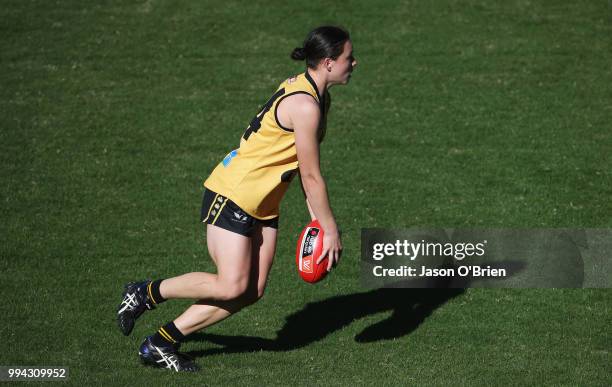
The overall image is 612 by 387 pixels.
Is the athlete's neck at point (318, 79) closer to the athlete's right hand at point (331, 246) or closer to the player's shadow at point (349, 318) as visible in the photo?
the athlete's right hand at point (331, 246)

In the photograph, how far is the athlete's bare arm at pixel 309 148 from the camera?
557 cm

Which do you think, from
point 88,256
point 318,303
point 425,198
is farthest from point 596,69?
point 88,256

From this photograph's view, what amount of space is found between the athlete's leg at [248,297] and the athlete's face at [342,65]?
1169mm

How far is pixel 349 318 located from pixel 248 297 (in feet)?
4.72

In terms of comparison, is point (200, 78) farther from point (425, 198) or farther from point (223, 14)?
point (425, 198)

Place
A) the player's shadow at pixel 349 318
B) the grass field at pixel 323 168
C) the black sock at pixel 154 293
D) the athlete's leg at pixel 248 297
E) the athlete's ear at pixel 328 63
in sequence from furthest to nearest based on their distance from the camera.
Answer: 1. the player's shadow at pixel 349 318
2. the grass field at pixel 323 168
3. the black sock at pixel 154 293
4. the athlete's leg at pixel 248 297
5. the athlete's ear at pixel 328 63

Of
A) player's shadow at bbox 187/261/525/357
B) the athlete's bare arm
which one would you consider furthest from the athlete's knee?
player's shadow at bbox 187/261/525/357

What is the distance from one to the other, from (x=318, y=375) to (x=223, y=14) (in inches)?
341

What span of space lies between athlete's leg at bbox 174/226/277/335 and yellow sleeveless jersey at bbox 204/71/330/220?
217mm

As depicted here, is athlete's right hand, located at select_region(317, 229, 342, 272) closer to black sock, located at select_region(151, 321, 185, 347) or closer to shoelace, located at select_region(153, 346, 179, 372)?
black sock, located at select_region(151, 321, 185, 347)

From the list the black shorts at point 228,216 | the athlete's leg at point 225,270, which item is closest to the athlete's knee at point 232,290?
the athlete's leg at point 225,270

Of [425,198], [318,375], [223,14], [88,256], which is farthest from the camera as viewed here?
[223,14]

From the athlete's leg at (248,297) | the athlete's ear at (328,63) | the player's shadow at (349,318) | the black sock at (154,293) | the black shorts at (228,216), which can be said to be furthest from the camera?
the player's shadow at (349,318)

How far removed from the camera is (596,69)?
1208cm
